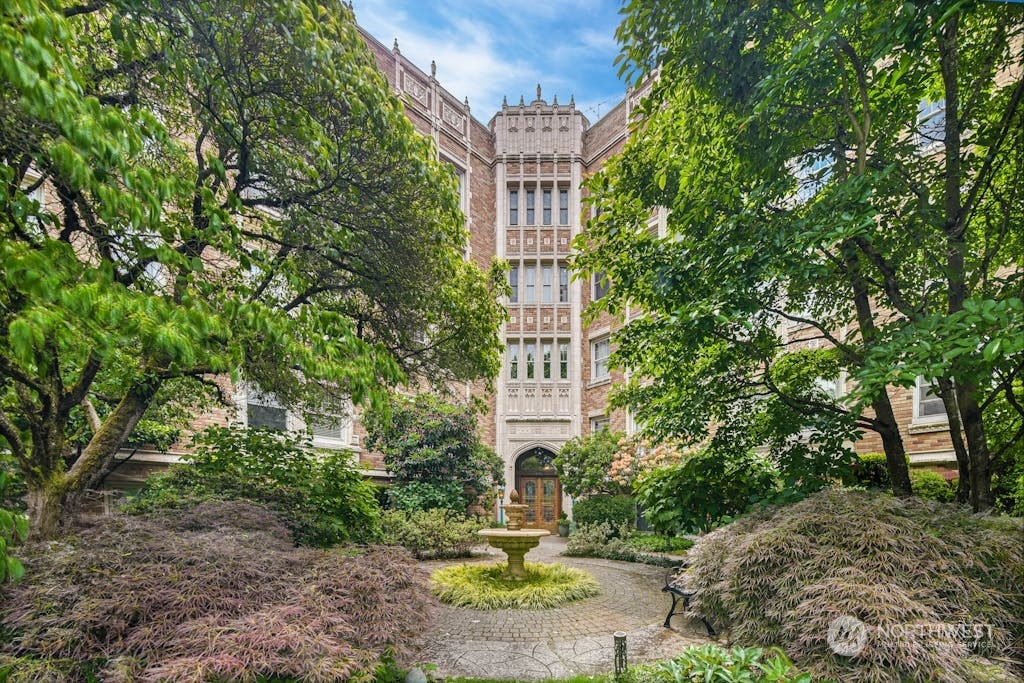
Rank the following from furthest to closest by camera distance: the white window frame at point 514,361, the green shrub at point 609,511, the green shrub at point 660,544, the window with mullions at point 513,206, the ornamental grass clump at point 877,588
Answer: the window with mullions at point 513,206, the white window frame at point 514,361, the green shrub at point 609,511, the green shrub at point 660,544, the ornamental grass clump at point 877,588

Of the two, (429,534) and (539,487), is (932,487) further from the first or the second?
(539,487)

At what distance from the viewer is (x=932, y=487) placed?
8.01 meters

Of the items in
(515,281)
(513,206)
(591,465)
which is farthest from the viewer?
(513,206)

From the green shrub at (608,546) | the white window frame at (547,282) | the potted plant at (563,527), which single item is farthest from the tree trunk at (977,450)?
the white window frame at (547,282)

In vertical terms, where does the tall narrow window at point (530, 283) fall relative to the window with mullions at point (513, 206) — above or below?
below

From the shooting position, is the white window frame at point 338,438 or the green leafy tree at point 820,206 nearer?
the green leafy tree at point 820,206

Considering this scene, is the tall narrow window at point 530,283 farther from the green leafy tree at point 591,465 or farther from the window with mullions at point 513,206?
the green leafy tree at point 591,465

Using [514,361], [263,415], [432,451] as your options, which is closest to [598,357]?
[514,361]

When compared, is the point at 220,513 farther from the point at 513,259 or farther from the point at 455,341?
the point at 513,259

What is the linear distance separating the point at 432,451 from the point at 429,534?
2635 millimetres

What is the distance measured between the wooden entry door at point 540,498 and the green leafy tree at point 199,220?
36.5ft

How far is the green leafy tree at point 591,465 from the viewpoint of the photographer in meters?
12.6

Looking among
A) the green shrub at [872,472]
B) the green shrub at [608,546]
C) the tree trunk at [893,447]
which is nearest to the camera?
the tree trunk at [893,447]

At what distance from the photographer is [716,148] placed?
5.75m
